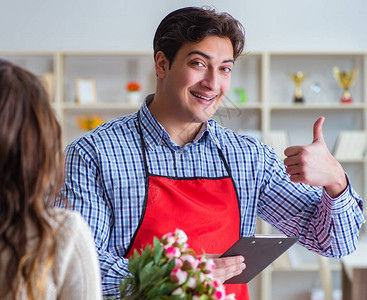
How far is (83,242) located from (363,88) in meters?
4.70

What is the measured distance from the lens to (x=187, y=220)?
1888mm

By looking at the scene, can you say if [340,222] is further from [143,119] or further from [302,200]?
[143,119]

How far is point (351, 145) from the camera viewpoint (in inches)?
207

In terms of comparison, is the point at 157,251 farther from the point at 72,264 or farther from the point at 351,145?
the point at 351,145

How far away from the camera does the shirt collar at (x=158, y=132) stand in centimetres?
198

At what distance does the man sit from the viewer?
1850 mm

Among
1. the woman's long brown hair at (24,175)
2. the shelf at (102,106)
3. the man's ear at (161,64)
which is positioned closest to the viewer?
the woman's long brown hair at (24,175)

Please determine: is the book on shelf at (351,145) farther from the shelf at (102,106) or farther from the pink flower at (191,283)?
the pink flower at (191,283)

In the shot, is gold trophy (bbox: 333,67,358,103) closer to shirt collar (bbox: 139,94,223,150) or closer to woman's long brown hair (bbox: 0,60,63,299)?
shirt collar (bbox: 139,94,223,150)

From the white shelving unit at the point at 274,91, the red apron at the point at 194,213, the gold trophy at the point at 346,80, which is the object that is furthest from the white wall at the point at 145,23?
the red apron at the point at 194,213

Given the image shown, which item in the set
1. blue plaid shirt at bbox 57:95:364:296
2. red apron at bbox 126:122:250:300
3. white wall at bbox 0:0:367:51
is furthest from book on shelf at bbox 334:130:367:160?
red apron at bbox 126:122:250:300

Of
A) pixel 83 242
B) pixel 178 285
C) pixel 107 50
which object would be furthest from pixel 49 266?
pixel 107 50

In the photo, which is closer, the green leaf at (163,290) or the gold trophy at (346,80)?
the green leaf at (163,290)

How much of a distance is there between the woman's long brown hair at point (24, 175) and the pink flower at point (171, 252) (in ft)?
0.97
